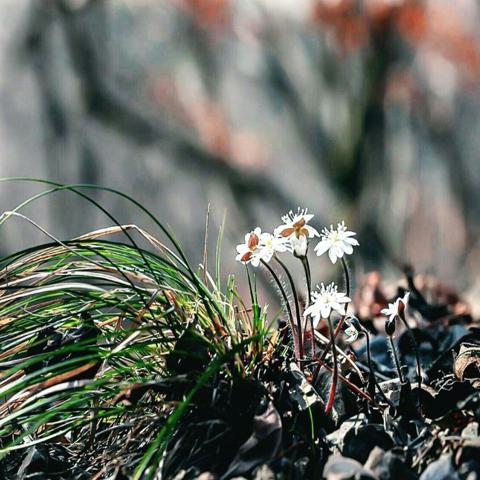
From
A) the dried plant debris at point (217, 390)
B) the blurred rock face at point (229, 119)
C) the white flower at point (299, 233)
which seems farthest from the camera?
the blurred rock face at point (229, 119)

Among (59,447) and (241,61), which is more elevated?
(241,61)

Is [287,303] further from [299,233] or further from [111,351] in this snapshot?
[111,351]

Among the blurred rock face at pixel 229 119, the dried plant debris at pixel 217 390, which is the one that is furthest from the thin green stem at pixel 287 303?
the blurred rock face at pixel 229 119

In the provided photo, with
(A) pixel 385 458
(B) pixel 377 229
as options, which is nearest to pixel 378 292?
(B) pixel 377 229

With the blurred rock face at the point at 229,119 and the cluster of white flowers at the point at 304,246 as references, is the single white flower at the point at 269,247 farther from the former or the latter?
the blurred rock face at the point at 229,119

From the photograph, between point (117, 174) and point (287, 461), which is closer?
point (287, 461)

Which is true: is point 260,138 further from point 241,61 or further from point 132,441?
point 132,441
